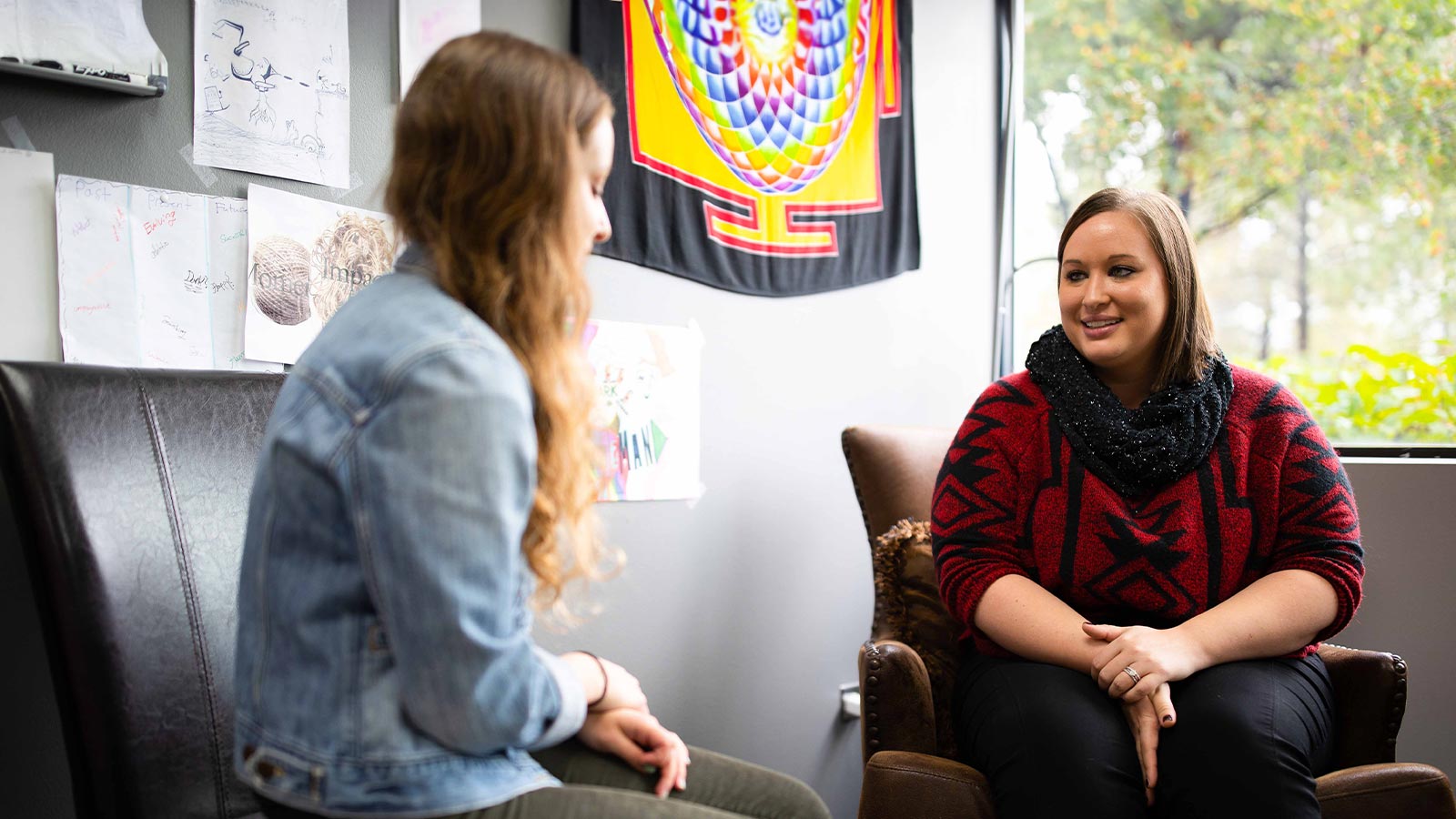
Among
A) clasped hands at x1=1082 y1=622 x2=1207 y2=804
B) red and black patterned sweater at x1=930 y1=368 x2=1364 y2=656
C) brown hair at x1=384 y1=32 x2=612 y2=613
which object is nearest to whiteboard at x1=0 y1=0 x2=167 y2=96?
brown hair at x1=384 y1=32 x2=612 y2=613

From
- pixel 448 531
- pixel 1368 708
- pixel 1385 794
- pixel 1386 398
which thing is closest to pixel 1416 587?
pixel 1386 398

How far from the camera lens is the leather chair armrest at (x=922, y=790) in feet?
4.23

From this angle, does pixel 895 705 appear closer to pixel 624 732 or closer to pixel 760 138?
pixel 624 732

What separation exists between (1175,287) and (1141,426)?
0.23 m

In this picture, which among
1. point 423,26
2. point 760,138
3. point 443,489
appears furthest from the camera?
point 760,138

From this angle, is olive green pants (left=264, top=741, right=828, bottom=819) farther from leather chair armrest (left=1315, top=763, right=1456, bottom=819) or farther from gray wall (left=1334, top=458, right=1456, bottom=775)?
gray wall (left=1334, top=458, right=1456, bottom=775)

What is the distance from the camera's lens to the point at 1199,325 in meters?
1.55

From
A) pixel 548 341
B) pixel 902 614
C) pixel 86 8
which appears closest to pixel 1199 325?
pixel 902 614

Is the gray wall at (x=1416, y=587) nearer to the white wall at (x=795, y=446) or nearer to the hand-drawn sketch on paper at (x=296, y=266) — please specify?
the white wall at (x=795, y=446)

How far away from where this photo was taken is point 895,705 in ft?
4.59

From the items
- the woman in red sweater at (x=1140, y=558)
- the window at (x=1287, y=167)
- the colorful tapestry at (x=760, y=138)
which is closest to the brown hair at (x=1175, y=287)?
the woman in red sweater at (x=1140, y=558)

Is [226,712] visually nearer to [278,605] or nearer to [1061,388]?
[278,605]

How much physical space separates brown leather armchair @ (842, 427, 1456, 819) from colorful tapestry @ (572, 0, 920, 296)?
28.8 inches

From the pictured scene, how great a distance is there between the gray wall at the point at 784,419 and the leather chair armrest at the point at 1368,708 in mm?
1071
